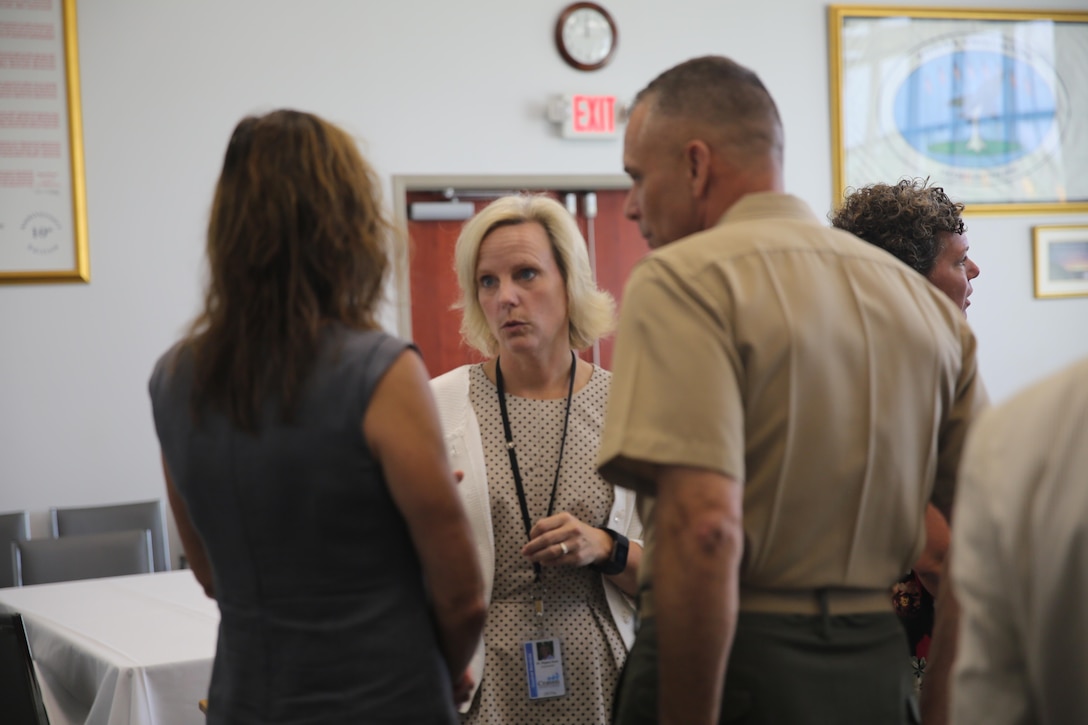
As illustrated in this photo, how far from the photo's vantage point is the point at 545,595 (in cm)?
203

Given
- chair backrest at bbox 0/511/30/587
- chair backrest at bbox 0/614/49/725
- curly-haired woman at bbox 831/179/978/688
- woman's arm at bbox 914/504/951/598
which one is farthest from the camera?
chair backrest at bbox 0/511/30/587

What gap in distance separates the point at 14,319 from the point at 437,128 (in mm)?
2300

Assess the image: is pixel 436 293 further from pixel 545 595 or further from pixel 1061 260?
pixel 545 595

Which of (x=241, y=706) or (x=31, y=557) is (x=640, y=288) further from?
(x=31, y=557)

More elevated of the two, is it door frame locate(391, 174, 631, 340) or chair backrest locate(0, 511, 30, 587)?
door frame locate(391, 174, 631, 340)

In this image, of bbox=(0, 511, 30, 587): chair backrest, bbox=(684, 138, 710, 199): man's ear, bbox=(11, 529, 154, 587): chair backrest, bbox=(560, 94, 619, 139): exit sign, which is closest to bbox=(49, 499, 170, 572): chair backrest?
bbox=(0, 511, 30, 587): chair backrest

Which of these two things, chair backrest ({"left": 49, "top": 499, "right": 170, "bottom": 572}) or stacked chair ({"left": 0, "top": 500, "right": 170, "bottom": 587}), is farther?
chair backrest ({"left": 49, "top": 499, "right": 170, "bottom": 572})

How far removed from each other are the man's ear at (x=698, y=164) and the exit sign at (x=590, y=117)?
4.61 meters

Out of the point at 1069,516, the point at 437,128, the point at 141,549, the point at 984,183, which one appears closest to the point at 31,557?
the point at 141,549

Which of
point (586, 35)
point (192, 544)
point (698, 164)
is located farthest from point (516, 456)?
point (586, 35)

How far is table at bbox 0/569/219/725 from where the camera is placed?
2.62 meters

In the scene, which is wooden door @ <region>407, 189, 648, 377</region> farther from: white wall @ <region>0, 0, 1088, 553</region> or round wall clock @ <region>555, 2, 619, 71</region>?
round wall clock @ <region>555, 2, 619, 71</region>

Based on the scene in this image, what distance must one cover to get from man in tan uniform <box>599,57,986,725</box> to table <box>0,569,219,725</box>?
1518mm

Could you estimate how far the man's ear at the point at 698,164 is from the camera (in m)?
1.53
